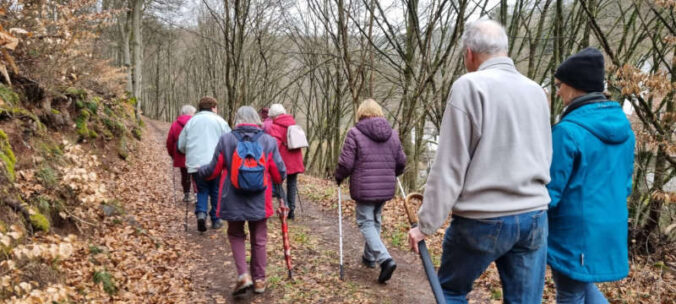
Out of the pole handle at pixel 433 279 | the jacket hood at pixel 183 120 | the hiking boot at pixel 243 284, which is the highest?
the jacket hood at pixel 183 120

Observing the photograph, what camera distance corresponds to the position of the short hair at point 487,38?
2.47m

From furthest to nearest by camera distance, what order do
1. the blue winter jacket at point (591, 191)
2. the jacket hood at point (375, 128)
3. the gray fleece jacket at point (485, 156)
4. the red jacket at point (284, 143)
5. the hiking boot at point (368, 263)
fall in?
1. the red jacket at point (284, 143)
2. the hiking boot at point (368, 263)
3. the jacket hood at point (375, 128)
4. the blue winter jacket at point (591, 191)
5. the gray fleece jacket at point (485, 156)

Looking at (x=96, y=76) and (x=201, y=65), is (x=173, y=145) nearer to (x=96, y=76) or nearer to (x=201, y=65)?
(x=96, y=76)

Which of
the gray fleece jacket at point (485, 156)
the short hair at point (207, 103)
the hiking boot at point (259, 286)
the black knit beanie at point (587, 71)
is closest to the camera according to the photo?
the gray fleece jacket at point (485, 156)

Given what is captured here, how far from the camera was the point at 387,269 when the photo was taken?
495 cm

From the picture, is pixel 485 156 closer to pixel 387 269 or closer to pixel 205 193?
pixel 387 269

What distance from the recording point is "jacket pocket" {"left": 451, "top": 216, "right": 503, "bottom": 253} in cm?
229

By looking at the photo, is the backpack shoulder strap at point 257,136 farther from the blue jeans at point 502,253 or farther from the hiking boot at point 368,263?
the blue jeans at point 502,253

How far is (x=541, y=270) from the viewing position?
2482 millimetres

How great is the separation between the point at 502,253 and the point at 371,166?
2.68 m

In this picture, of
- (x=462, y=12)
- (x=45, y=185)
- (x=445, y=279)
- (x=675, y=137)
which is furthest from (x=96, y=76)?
(x=675, y=137)

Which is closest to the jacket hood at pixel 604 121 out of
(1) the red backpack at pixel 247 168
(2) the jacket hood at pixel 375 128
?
(2) the jacket hood at pixel 375 128

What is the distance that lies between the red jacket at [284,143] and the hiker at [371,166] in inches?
114

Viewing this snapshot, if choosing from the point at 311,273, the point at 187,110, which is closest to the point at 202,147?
the point at 187,110
